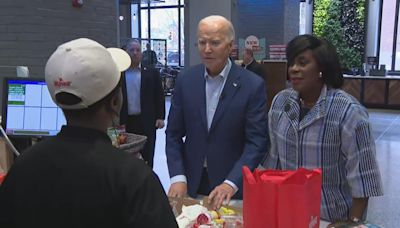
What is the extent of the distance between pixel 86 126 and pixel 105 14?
432 centimetres

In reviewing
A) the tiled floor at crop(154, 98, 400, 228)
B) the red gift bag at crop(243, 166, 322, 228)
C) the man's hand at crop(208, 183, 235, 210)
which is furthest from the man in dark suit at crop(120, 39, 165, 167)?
the red gift bag at crop(243, 166, 322, 228)

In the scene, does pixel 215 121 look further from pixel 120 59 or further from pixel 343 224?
pixel 120 59

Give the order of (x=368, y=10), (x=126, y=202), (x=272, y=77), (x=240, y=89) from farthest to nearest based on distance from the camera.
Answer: (x=368, y=10), (x=272, y=77), (x=240, y=89), (x=126, y=202)

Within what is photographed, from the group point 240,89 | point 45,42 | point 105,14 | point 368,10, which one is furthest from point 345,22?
point 240,89

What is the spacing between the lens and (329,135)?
1739 millimetres

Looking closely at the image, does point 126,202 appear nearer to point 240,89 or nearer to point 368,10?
point 240,89

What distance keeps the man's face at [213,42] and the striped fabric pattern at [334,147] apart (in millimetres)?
393

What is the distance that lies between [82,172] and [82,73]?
23 centimetres

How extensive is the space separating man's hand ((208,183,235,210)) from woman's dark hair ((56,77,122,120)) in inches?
33.2

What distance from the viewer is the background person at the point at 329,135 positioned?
5.52ft

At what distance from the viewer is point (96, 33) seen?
5008 millimetres

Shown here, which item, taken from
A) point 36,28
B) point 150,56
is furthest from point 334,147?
point 150,56

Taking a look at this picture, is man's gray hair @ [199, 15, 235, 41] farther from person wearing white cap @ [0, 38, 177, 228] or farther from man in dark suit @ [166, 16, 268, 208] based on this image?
person wearing white cap @ [0, 38, 177, 228]

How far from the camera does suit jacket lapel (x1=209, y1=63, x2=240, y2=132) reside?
2.04 m
